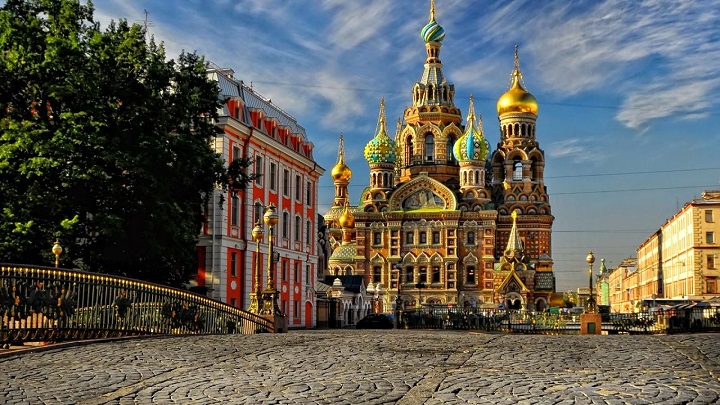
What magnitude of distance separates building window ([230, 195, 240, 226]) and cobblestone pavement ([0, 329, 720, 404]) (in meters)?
24.6

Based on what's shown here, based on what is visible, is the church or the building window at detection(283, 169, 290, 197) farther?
the church

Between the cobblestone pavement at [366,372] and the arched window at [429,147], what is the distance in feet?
275

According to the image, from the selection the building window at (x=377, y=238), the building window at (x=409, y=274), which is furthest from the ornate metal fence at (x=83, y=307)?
the building window at (x=377, y=238)

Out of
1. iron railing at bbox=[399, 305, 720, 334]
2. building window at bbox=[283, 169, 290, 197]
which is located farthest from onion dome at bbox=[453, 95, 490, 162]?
building window at bbox=[283, 169, 290, 197]

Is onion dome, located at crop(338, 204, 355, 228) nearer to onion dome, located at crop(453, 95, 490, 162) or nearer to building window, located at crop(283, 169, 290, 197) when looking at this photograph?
onion dome, located at crop(453, 95, 490, 162)

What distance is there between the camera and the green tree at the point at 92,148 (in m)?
25.0

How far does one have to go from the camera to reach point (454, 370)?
11.1 meters

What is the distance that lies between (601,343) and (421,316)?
34.5 m

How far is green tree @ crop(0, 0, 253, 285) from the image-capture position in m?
25.0

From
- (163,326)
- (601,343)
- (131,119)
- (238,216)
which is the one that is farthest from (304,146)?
(601,343)

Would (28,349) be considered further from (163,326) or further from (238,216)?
(238,216)

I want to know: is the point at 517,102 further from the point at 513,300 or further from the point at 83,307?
the point at 83,307

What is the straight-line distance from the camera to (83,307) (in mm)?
15953

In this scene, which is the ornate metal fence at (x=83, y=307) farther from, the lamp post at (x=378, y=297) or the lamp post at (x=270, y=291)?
the lamp post at (x=378, y=297)
